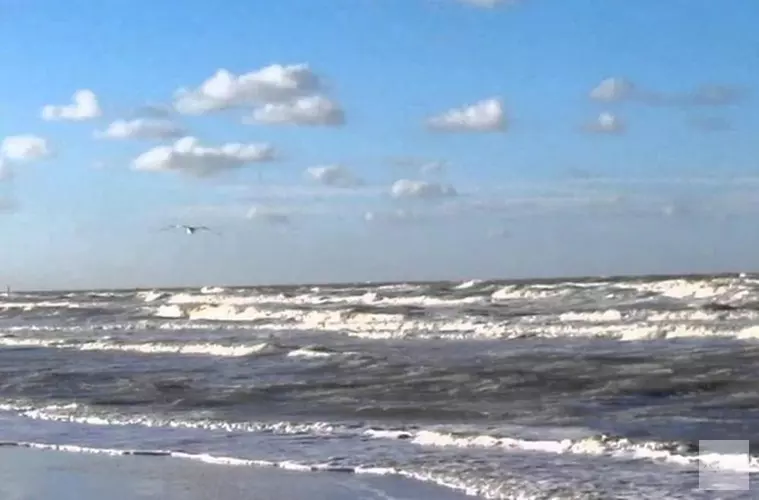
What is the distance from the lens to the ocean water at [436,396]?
30.1 feet

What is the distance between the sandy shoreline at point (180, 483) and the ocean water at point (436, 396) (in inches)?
11.4

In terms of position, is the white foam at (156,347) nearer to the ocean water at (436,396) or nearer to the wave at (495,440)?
the ocean water at (436,396)

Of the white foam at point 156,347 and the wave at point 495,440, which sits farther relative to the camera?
the white foam at point 156,347

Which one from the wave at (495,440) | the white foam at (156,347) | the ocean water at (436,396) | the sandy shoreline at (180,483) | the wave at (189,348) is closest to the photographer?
the sandy shoreline at (180,483)

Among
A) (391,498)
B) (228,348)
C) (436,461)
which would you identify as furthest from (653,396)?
(228,348)

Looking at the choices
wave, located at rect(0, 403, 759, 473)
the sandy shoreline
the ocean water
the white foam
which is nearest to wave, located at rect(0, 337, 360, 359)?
the white foam

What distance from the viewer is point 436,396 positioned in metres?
13.7

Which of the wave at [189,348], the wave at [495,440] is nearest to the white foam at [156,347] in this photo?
the wave at [189,348]

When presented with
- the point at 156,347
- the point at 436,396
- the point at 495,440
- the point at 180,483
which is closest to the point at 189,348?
the point at 156,347

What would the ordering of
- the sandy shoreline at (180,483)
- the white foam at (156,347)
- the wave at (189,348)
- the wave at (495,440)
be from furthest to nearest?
1. the white foam at (156,347)
2. the wave at (189,348)
3. the wave at (495,440)
4. the sandy shoreline at (180,483)

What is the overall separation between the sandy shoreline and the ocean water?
290mm

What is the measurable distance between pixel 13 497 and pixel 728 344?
47.2 ft

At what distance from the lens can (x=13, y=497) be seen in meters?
8.47

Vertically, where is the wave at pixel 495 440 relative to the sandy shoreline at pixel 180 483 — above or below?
above
